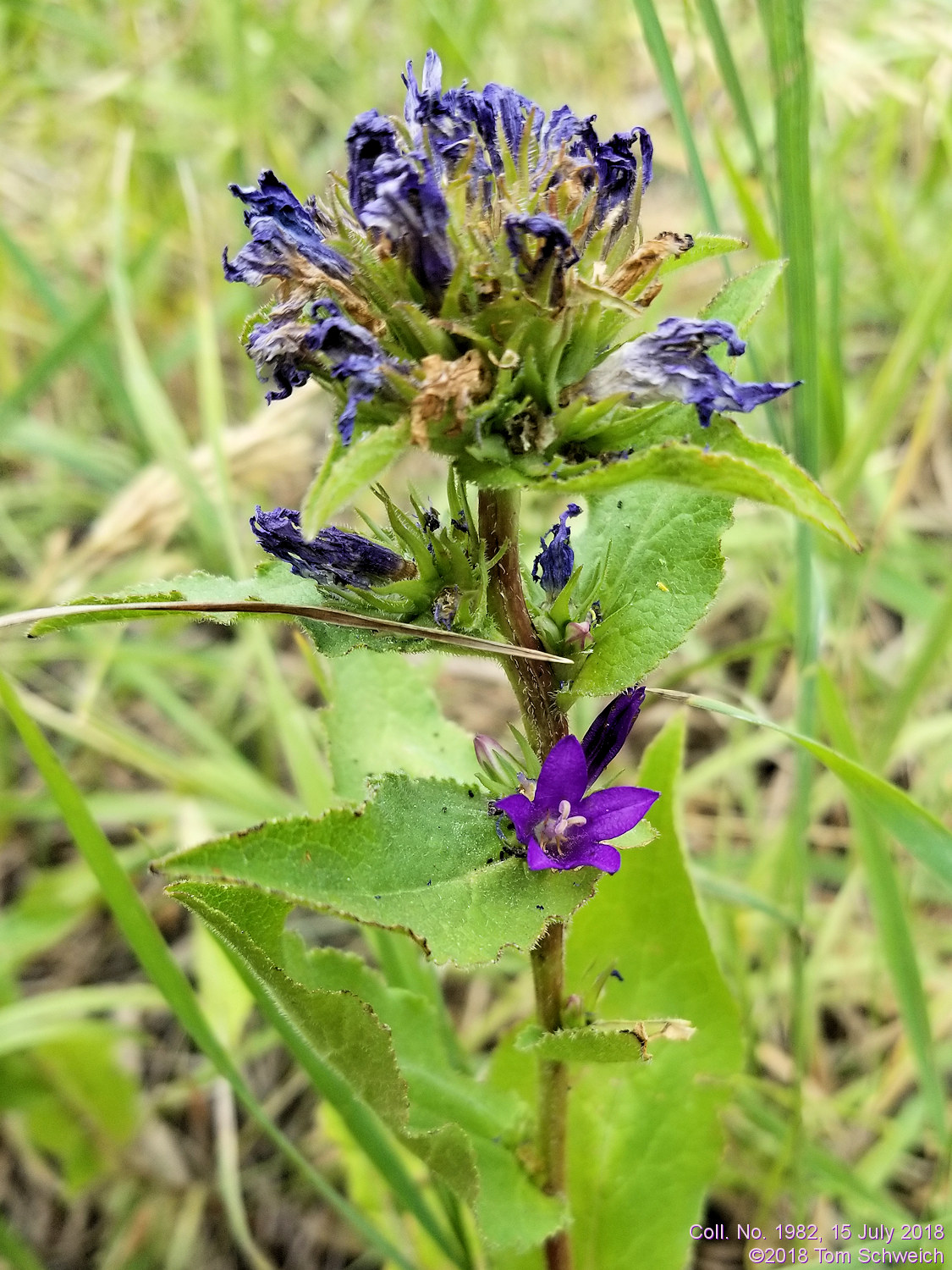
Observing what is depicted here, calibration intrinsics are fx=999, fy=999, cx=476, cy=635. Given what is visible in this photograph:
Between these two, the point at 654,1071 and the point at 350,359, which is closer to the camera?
the point at 350,359

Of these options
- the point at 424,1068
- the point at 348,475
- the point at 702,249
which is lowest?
the point at 424,1068

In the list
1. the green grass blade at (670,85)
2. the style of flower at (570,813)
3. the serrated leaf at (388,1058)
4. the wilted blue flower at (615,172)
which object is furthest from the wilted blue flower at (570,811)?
the green grass blade at (670,85)

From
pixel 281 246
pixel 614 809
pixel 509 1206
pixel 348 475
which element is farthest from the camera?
pixel 509 1206

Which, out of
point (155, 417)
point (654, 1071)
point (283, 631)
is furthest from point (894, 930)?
point (283, 631)

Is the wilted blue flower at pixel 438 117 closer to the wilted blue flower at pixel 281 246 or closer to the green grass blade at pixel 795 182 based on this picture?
the wilted blue flower at pixel 281 246

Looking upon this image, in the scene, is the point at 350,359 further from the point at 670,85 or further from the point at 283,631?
the point at 283,631

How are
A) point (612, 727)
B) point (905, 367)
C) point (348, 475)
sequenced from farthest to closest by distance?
point (905, 367), point (612, 727), point (348, 475)

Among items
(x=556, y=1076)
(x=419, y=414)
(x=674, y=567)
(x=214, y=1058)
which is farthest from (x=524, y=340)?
(x=214, y=1058)

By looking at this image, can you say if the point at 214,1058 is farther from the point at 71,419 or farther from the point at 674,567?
the point at 71,419
